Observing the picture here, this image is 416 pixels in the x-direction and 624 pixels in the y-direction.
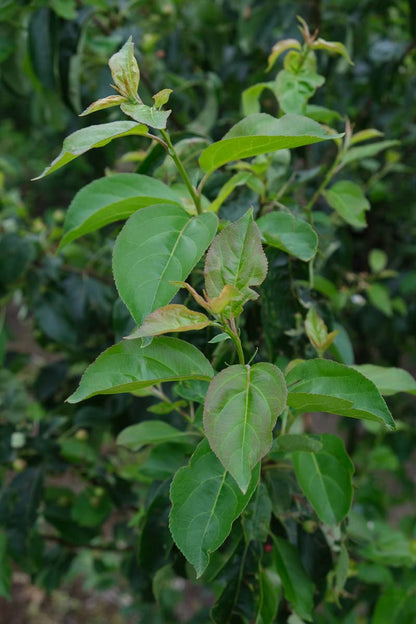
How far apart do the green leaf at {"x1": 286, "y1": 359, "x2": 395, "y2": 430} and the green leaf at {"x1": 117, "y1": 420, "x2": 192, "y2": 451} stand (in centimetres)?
23

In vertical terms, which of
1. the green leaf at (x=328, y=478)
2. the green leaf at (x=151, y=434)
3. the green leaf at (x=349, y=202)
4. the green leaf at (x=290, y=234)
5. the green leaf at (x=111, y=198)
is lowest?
the green leaf at (x=328, y=478)

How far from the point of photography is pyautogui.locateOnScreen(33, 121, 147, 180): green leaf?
55cm

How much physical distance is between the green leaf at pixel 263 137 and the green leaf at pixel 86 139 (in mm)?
99

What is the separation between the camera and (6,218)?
60.5 inches

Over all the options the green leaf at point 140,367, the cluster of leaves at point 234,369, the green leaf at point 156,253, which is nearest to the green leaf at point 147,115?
the cluster of leaves at point 234,369

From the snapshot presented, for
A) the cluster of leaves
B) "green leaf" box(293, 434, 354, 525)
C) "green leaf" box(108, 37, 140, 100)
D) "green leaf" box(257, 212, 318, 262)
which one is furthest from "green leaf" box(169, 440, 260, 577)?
"green leaf" box(108, 37, 140, 100)

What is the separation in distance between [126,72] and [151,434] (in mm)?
470

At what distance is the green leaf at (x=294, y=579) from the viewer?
798mm

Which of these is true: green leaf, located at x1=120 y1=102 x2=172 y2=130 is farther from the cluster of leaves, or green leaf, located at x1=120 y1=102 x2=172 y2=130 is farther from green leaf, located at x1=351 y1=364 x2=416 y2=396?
green leaf, located at x1=351 y1=364 x2=416 y2=396

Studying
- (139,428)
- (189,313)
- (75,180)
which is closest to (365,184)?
(139,428)

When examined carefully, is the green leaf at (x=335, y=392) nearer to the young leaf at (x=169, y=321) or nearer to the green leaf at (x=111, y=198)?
the young leaf at (x=169, y=321)

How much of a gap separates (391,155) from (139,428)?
1.25m

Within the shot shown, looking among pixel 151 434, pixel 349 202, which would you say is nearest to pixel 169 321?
pixel 151 434

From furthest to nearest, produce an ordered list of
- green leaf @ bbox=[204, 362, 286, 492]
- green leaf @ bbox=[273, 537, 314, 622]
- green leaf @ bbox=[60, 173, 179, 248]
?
1. green leaf @ bbox=[273, 537, 314, 622]
2. green leaf @ bbox=[60, 173, 179, 248]
3. green leaf @ bbox=[204, 362, 286, 492]
